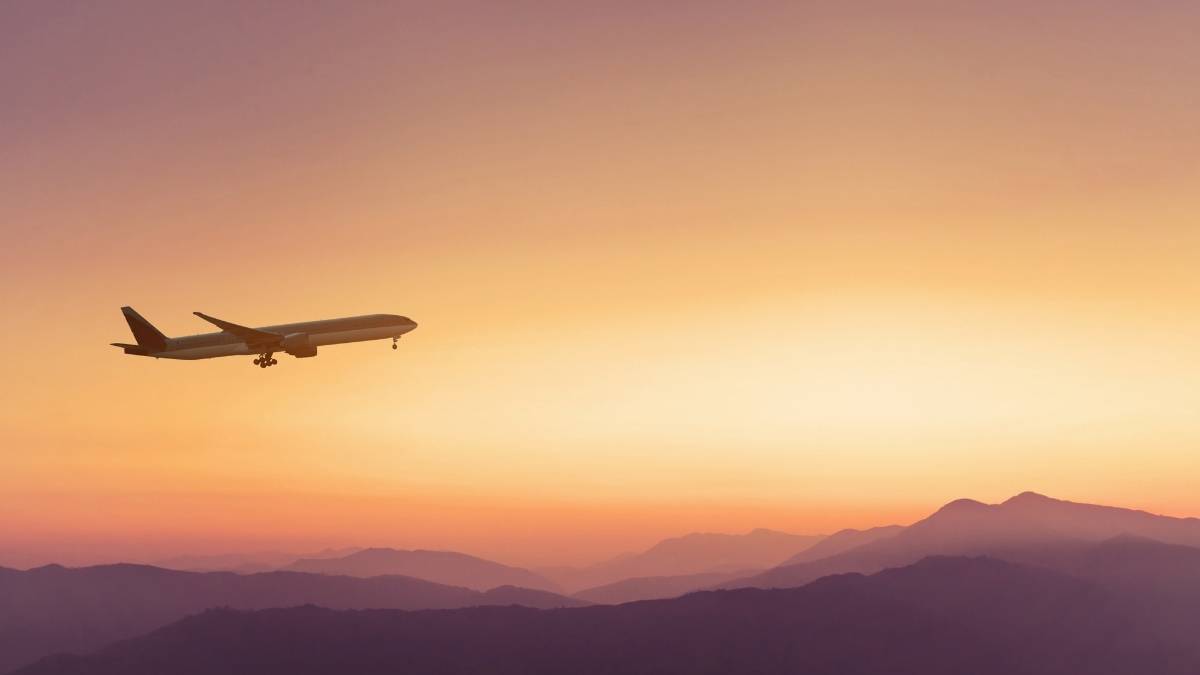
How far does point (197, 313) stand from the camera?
611 feet
